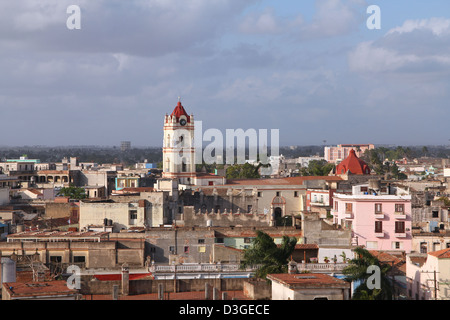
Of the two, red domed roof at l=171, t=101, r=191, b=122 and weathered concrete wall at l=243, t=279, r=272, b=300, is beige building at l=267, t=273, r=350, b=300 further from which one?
red domed roof at l=171, t=101, r=191, b=122

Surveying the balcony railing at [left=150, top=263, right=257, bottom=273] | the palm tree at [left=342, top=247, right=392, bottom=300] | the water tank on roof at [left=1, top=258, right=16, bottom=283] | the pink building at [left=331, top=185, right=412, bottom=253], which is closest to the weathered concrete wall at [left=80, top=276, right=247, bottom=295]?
the balcony railing at [left=150, top=263, right=257, bottom=273]

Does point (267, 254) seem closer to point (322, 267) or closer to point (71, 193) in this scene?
point (322, 267)

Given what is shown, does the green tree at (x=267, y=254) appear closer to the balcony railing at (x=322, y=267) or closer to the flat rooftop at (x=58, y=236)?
the balcony railing at (x=322, y=267)

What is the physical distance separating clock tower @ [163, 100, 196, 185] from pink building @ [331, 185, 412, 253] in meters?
33.9

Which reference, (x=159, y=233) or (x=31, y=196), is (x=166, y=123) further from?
(x=159, y=233)

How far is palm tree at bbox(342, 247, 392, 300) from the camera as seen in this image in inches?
906

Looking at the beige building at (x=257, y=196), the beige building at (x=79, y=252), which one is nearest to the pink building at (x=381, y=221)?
the beige building at (x=79, y=252)

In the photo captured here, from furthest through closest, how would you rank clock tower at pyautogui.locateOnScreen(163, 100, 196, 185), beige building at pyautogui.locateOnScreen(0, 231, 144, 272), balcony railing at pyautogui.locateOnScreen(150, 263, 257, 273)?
clock tower at pyautogui.locateOnScreen(163, 100, 196, 185) → beige building at pyautogui.locateOnScreen(0, 231, 144, 272) → balcony railing at pyautogui.locateOnScreen(150, 263, 257, 273)

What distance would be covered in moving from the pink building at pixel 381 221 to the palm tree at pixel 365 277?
10258 mm

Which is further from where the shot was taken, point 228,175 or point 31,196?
point 228,175

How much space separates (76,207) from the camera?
4950 centimetres
